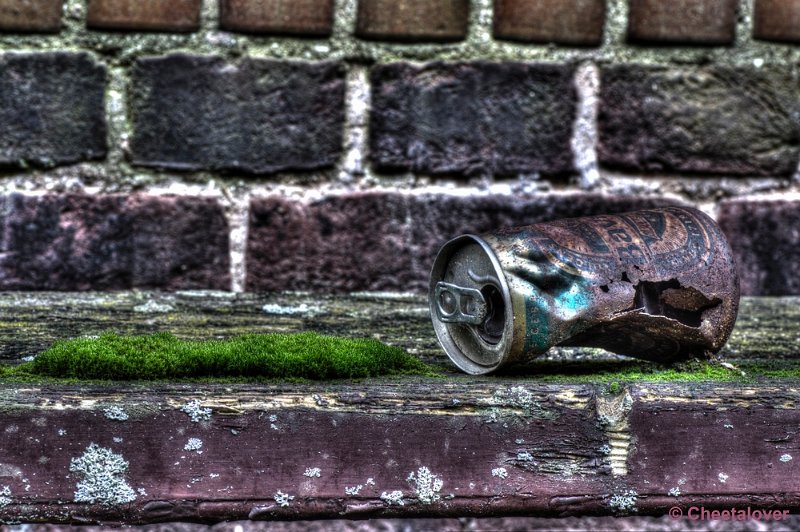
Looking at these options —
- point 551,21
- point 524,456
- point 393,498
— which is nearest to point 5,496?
point 393,498

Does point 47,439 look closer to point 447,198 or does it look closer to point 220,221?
point 220,221

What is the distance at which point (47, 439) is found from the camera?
779 mm

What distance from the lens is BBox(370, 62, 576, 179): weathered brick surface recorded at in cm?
148

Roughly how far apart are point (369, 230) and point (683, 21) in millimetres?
613

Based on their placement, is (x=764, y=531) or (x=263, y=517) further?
(x=764, y=531)

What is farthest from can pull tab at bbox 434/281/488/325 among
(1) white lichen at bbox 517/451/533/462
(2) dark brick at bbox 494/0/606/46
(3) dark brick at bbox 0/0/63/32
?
(3) dark brick at bbox 0/0/63/32

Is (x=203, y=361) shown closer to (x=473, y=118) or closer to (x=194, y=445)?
(x=194, y=445)

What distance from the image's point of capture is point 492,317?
3.04 ft

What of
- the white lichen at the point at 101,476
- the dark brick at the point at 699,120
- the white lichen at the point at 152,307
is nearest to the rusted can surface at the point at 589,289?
the white lichen at the point at 101,476

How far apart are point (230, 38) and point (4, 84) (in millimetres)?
353

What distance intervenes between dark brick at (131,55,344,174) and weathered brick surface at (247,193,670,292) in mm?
82

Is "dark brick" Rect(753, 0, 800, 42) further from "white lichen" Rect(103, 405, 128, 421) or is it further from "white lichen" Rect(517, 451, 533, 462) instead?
"white lichen" Rect(103, 405, 128, 421)

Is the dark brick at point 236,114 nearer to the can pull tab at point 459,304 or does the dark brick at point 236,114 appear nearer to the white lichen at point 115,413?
the can pull tab at point 459,304

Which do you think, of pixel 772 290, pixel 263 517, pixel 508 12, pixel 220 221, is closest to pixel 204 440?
pixel 263 517
